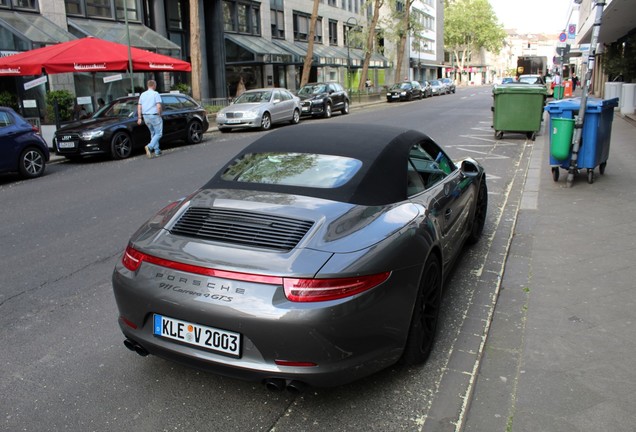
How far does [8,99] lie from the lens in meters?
18.4

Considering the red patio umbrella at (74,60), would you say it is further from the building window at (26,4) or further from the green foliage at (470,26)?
the green foliage at (470,26)

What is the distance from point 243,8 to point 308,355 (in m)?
35.4

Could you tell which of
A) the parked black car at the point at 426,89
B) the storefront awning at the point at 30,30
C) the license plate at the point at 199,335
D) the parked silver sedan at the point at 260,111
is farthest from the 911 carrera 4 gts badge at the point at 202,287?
the parked black car at the point at 426,89

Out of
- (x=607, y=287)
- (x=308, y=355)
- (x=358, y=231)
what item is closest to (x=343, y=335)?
(x=308, y=355)

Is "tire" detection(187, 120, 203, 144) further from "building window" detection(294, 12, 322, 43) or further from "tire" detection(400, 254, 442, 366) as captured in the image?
"building window" detection(294, 12, 322, 43)

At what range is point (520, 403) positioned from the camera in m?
3.04

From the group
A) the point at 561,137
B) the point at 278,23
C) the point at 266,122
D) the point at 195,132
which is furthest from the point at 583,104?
the point at 278,23

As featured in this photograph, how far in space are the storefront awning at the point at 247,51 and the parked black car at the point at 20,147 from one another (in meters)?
22.6

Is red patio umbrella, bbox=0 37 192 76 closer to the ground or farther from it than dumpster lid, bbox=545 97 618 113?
farther from it

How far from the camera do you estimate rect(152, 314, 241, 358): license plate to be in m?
2.78

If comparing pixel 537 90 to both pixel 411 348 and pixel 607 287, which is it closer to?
pixel 607 287

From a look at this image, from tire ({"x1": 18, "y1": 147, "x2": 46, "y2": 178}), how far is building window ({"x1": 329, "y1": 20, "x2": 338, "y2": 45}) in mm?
39685

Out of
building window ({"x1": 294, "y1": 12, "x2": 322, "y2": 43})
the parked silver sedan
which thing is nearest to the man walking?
the parked silver sedan

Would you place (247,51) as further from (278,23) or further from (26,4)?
(26,4)
